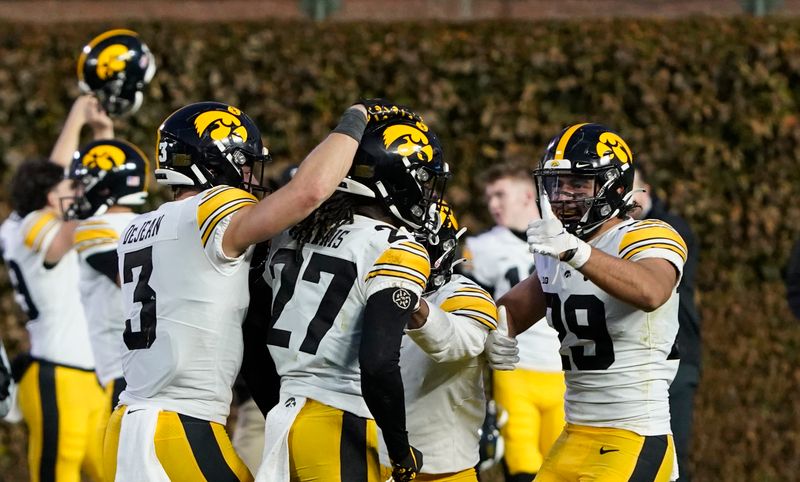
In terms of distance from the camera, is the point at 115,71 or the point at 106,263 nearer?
the point at 106,263

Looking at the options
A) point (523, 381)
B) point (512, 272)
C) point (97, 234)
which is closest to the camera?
point (97, 234)

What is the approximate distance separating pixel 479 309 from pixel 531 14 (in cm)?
664

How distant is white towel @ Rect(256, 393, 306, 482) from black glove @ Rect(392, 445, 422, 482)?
34 cm

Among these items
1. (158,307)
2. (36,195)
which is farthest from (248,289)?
(36,195)

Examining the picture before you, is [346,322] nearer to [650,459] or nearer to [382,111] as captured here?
[382,111]

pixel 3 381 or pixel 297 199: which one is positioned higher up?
pixel 297 199

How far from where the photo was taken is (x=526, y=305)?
466 centimetres

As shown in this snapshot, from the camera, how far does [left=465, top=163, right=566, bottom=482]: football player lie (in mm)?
6680

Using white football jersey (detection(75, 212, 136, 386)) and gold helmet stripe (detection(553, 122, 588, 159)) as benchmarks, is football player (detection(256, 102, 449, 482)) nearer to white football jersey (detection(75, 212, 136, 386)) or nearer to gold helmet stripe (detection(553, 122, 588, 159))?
gold helmet stripe (detection(553, 122, 588, 159))

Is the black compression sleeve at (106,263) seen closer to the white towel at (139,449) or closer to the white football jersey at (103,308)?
the white football jersey at (103,308)

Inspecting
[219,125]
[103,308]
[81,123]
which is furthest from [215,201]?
[81,123]

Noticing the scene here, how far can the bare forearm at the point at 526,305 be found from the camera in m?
4.64

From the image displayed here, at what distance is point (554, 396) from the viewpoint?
22.0ft

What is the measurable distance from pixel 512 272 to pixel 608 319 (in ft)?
8.50
